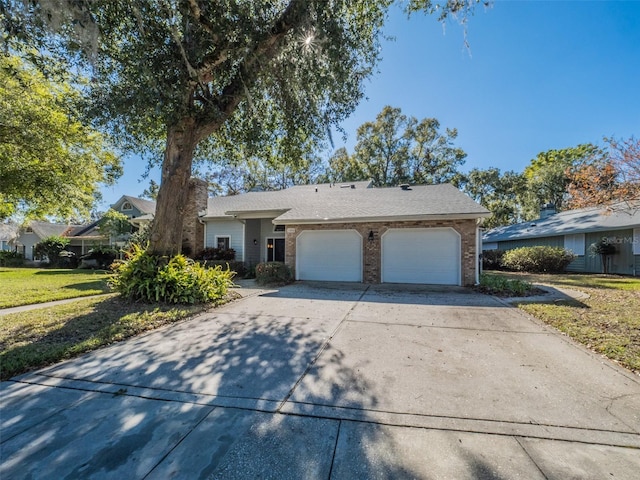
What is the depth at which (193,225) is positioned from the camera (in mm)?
15516

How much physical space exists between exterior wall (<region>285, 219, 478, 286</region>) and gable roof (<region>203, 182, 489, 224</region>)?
388 mm

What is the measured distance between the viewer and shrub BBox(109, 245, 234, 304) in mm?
7465

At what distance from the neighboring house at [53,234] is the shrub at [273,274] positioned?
2137cm

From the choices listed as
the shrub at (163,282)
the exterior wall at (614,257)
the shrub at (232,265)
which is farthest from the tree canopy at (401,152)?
the shrub at (163,282)

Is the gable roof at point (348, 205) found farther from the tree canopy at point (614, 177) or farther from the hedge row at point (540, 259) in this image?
the hedge row at point (540, 259)

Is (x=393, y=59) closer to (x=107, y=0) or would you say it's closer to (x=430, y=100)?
(x=430, y=100)

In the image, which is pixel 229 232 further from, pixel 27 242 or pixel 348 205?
pixel 27 242

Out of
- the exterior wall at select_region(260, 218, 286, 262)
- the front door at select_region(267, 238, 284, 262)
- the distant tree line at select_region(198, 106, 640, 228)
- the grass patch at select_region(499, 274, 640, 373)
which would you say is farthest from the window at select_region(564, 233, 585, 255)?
the exterior wall at select_region(260, 218, 286, 262)

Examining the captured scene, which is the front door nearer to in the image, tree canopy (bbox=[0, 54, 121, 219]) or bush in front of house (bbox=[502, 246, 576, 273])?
tree canopy (bbox=[0, 54, 121, 219])

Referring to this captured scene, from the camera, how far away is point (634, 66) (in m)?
10.9

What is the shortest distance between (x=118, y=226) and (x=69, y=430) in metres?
21.2

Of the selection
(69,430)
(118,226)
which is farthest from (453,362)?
(118,226)

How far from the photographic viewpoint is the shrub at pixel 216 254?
14.6m

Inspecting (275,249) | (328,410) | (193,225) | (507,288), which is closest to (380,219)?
(507,288)
